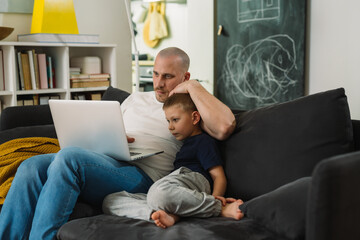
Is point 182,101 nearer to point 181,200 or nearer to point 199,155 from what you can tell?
point 199,155

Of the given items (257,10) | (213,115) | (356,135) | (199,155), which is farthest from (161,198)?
(257,10)

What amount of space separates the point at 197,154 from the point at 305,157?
18.3 inches

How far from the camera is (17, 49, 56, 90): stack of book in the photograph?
3711mm

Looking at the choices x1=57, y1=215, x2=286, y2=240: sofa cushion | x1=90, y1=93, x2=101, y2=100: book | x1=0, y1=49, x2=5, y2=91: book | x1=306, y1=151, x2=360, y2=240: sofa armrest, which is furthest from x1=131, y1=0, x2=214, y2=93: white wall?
x1=306, y1=151, x2=360, y2=240: sofa armrest

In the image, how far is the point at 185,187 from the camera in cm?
191

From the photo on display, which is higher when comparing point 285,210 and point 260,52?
point 260,52

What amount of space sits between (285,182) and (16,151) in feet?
4.13

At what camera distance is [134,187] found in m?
2.14

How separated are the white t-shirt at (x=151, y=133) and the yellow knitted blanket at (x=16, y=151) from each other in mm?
416

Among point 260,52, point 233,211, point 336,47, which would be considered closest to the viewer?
point 233,211

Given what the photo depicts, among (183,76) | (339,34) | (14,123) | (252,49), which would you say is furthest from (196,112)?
(252,49)

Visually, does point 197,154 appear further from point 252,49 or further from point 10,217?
point 252,49

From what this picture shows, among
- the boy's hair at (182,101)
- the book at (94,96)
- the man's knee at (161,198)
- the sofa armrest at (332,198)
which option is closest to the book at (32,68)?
the book at (94,96)

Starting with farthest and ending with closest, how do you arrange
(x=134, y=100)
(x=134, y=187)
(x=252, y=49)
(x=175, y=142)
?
(x=252, y=49) < (x=134, y=100) < (x=175, y=142) < (x=134, y=187)
